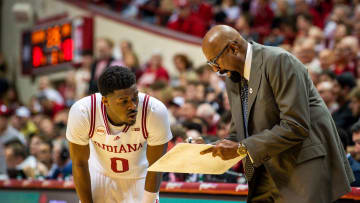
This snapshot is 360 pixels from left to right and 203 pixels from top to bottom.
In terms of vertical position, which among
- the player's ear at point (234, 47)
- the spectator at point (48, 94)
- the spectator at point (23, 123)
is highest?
the player's ear at point (234, 47)

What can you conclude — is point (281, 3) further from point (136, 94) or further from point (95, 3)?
point (136, 94)

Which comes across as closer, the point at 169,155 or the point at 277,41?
the point at 169,155

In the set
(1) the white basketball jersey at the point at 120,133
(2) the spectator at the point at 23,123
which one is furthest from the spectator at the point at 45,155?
(1) the white basketball jersey at the point at 120,133

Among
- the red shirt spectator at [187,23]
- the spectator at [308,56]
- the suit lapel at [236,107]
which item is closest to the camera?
the suit lapel at [236,107]

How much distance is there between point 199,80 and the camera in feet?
32.5

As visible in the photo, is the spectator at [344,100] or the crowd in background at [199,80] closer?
the spectator at [344,100]

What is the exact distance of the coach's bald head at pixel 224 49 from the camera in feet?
11.5

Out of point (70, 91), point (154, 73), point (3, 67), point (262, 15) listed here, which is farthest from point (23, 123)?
point (3, 67)

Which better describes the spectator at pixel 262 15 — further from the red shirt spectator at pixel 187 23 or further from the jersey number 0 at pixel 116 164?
the jersey number 0 at pixel 116 164

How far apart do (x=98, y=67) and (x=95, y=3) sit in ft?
15.1

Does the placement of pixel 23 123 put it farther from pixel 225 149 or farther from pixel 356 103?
pixel 225 149

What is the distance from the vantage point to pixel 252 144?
11.2 ft

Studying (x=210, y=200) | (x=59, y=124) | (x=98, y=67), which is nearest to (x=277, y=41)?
(x=98, y=67)

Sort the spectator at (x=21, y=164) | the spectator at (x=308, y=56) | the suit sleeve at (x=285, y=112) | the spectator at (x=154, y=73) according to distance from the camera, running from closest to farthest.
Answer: the suit sleeve at (x=285, y=112), the spectator at (x=21, y=164), the spectator at (x=308, y=56), the spectator at (x=154, y=73)
